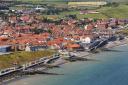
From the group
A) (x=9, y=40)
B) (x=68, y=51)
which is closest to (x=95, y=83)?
(x=68, y=51)

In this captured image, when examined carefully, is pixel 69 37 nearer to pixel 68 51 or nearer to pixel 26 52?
pixel 68 51

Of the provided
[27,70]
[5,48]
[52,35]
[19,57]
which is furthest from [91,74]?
[52,35]

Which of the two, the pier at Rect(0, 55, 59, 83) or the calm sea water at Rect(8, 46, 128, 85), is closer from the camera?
the calm sea water at Rect(8, 46, 128, 85)

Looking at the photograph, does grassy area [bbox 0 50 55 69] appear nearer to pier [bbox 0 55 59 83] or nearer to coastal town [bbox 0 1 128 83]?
coastal town [bbox 0 1 128 83]

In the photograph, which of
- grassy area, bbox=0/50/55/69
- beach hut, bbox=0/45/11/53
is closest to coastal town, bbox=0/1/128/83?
beach hut, bbox=0/45/11/53

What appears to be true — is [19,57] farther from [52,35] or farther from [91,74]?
[52,35]

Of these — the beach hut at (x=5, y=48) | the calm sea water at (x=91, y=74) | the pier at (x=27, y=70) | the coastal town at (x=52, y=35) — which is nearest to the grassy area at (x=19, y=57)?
the coastal town at (x=52, y=35)
